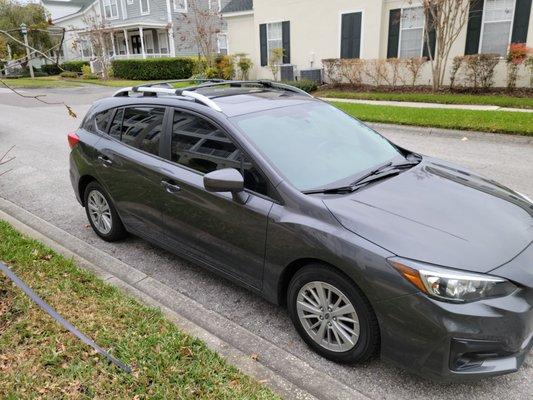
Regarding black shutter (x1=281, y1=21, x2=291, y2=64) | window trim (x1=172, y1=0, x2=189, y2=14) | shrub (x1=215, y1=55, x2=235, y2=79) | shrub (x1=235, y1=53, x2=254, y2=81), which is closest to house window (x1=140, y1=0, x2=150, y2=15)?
window trim (x1=172, y1=0, x2=189, y2=14)

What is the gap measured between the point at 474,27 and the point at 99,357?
15998mm

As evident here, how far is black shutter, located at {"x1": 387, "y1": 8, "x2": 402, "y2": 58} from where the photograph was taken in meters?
16.7

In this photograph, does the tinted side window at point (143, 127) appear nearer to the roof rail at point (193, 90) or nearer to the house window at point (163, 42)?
the roof rail at point (193, 90)

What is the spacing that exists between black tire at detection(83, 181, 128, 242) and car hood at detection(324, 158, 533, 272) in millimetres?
2616

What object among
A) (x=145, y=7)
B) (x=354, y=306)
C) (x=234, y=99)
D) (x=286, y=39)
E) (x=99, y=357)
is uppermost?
(x=145, y=7)

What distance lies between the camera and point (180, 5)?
1340 inches


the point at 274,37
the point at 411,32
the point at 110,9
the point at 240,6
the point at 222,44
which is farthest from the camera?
the point at 110,9

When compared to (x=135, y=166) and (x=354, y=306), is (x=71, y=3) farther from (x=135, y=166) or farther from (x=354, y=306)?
(x=354, y=306)

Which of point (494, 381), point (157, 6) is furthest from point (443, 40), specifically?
point (157, 6)

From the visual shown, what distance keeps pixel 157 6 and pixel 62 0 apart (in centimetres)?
1637

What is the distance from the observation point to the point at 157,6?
33750mm

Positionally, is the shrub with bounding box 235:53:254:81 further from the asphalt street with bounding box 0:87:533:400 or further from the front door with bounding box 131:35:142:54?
the front door with bounding box 131:35:142:54

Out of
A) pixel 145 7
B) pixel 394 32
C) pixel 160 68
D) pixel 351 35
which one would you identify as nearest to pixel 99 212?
pixel 394 32

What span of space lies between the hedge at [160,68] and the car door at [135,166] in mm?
22759
